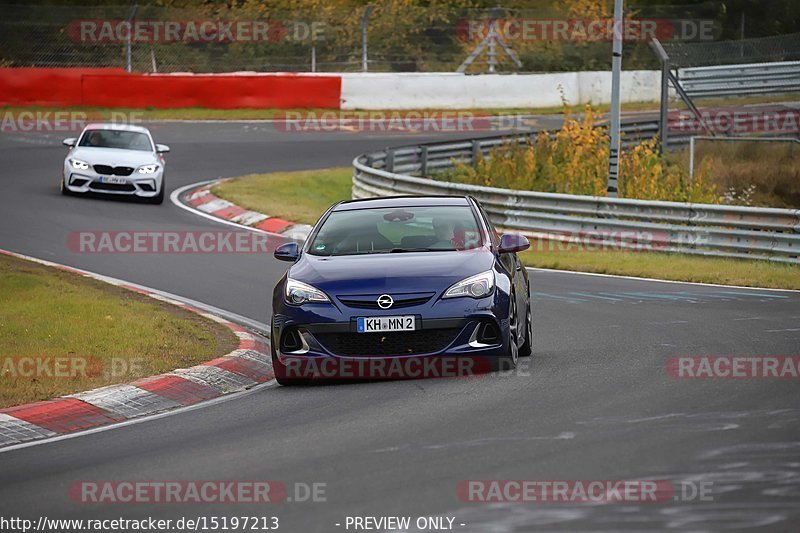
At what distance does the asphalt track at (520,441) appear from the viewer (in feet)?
21.9

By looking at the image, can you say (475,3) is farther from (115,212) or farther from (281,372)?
(281,372)

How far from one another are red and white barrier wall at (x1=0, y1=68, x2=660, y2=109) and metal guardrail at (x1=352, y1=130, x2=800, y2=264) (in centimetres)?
1649

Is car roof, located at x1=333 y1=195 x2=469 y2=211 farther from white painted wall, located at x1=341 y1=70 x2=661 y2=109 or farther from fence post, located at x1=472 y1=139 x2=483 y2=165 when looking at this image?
white painted wall, located at x1=341 y1=70 x2=661 y2=109

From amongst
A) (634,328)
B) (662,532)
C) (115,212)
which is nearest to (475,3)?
(115,212)

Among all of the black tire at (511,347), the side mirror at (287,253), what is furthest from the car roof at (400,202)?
the black tire at (511,347)

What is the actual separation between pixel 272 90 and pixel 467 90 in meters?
6.31

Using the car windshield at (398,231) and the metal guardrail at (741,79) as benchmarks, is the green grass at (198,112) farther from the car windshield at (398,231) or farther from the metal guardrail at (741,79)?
the car windshield at (398,231)

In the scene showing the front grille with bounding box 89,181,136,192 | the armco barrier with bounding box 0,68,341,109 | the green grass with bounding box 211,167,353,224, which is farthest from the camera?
the armco barrier with bounding box 0,68,341,109

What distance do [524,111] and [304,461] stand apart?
37.5 meters

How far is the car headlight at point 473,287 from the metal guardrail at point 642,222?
29.9 feet

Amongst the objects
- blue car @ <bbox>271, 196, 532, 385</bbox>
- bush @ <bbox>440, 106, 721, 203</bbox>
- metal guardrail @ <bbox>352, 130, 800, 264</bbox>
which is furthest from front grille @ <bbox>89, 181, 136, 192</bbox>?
blue car @ <bbox>271, 196, 532, 385</bbox>

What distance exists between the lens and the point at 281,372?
10891 millimetres

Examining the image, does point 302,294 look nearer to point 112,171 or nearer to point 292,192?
point 112,171

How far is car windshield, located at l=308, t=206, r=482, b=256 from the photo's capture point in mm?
11477
